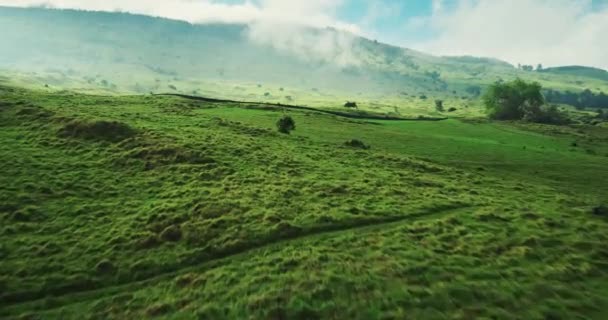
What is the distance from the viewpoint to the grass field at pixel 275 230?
20.1 meters

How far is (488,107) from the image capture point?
137125 mm

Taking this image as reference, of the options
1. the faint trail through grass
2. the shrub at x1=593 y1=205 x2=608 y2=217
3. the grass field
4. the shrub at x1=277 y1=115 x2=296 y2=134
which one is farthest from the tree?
the faint trail through grass

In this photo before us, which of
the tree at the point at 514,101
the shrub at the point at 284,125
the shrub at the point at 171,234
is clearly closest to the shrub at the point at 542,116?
the tree at the point at 514,101

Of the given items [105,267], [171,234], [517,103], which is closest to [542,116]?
[517,103]

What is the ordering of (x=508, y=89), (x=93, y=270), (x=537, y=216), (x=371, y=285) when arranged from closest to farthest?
1. (x=371, y=285)
2. (x=93, y=270)
3. (x=537, y=216)
4. (x=508, y=89)

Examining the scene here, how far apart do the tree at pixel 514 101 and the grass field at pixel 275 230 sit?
8216 cm

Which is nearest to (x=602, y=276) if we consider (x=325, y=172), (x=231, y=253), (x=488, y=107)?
(x=231, y=253)

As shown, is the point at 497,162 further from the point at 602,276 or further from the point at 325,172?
the point at 602,276

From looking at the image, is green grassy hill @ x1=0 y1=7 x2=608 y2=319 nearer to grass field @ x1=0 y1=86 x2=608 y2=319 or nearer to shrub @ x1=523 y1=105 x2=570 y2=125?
grass field @ x1=0 y1=86 x2=608 y2=319

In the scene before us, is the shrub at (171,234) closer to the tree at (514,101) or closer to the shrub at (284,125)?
the shrub at (284,125)

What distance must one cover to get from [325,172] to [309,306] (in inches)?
916

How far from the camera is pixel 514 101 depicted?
431ft

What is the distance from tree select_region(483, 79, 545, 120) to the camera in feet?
426

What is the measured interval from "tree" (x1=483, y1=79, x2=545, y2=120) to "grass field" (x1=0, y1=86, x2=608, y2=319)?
8216 centimetres
